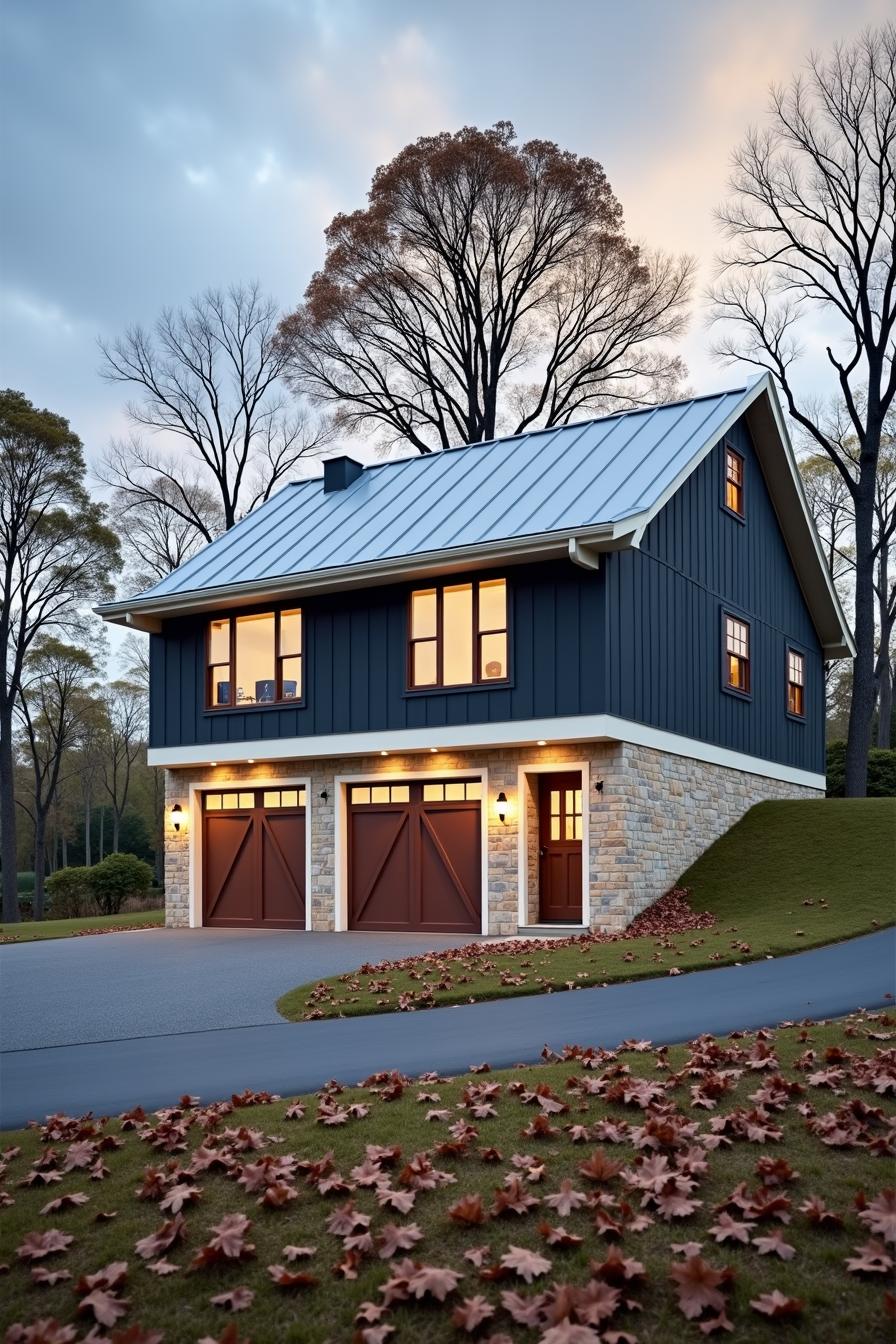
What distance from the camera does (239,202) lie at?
25.3m

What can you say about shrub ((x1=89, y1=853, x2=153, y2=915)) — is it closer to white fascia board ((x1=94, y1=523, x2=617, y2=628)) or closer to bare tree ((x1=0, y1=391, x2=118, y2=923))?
bare tree ((x1=0, y1=391, x2=118, y2=923))

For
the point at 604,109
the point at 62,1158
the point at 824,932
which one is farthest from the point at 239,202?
the point at 62,1158

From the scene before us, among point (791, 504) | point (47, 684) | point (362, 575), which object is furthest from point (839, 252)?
point (47, 684)

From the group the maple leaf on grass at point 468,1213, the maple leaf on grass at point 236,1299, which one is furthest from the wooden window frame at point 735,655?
the maple leaf on grass at point 236,1299

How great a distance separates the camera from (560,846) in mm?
17562

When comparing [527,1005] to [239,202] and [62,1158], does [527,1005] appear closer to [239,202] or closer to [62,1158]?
[62,1158]

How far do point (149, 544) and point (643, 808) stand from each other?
23.1 metres

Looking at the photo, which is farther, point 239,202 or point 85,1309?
point 239,202

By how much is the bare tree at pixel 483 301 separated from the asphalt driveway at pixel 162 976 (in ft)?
55.7

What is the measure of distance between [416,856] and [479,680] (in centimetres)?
308

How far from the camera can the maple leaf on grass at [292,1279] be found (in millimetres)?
3996

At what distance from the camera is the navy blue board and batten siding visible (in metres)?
16.9

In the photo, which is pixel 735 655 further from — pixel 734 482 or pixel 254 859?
pixel 254 859

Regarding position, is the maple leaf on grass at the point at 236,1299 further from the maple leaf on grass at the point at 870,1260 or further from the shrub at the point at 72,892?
the shrub at the point at 72,892
